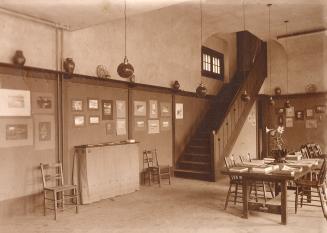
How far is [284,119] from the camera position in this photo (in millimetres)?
11969

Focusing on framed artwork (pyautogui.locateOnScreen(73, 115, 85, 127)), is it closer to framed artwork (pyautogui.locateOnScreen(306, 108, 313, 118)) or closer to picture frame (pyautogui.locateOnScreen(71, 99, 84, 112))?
picture frame (pyautogui.locateOnScreen(71, 99, 84, 112))

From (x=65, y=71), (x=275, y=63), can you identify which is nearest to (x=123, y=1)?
(x=65, y=71)

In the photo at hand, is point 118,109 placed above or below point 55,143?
above

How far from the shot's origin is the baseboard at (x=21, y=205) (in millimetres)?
5422

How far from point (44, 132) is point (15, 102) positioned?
30.7 inches

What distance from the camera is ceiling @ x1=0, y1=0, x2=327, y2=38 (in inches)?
201

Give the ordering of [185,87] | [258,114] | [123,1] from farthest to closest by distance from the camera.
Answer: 1. [258,114]
2. [185,87]
3. [123,1]

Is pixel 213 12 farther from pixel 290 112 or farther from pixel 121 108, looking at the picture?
pixel 290 112

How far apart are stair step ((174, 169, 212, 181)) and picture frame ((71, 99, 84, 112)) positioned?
11.8 feet

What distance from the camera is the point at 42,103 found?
6023 millimetres

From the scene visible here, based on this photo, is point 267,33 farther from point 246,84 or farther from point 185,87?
point 185,87

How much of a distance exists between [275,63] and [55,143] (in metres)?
8.86

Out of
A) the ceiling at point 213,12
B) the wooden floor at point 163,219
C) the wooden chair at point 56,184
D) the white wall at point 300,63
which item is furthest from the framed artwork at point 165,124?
the white wall at point 300,63

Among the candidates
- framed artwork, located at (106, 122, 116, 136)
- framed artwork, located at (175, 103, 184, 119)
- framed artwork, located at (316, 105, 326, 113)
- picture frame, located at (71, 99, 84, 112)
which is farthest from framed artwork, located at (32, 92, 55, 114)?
framed artwork, located at (316, 105, 326, 113)
